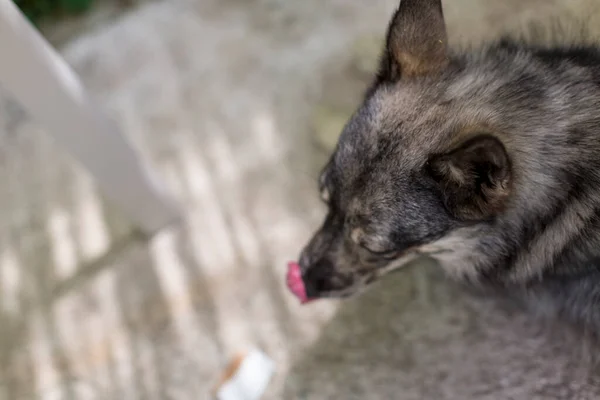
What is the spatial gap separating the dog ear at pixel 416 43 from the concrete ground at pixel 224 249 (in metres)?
0.48

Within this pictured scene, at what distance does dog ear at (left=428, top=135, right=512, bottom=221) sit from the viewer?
0.81 m

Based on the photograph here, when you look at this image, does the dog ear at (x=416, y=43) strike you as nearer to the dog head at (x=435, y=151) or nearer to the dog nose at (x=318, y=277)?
the dog head at (x=435, y=151)

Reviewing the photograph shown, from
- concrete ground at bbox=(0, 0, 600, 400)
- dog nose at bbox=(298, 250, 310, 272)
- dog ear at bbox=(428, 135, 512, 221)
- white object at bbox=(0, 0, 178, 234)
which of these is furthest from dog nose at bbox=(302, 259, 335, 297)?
white object at bbox=(0, 0, 178, 234)

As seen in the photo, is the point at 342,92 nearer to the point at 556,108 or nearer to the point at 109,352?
the point at 556,108

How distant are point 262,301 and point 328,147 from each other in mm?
496

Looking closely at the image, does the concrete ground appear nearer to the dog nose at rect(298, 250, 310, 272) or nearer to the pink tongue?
the pink tongue

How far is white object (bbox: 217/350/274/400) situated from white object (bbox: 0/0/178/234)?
1.59 feet

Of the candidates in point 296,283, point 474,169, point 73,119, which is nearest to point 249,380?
point 296,283

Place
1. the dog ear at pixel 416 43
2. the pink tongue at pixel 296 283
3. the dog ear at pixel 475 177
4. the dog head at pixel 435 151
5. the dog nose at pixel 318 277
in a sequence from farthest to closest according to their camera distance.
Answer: the pink tongue at pixel 296 283 → the dog nose at pixel 318 277 → the dog ear at pixel 416 43 → the dog head at pixel 435 151 → the dog ear at pixel 475 177

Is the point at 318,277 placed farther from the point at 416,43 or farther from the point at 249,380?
the point at 416,43

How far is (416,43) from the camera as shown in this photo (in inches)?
42.5

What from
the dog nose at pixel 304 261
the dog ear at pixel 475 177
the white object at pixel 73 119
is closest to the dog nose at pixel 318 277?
the dog nose at pixel 304 261

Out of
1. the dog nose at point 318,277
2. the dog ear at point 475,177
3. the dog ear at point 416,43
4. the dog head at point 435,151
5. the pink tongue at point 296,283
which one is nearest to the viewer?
the dog ear at point 475,177

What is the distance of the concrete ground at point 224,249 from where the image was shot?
1.43 metres
